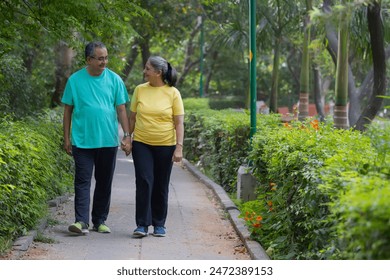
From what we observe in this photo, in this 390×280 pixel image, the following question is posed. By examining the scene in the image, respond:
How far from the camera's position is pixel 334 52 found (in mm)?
22875

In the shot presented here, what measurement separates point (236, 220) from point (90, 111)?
7.71 ft

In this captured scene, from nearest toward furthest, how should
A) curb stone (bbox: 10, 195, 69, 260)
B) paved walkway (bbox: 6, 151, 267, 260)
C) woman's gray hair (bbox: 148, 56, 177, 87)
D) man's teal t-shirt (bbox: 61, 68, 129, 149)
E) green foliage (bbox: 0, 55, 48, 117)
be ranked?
curb stone (bbox: 10, 195, 69, 260) < paved walkway (bbox: 6, 151, 267, 260) < woman's gray hair (bbox: 148, 56, 177, 87) < man's teal t-shirt (bbox: 61, 68, 129, 149) < green foliage (bbox: 0, 55, 48, 117)

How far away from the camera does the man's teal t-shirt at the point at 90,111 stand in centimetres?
884

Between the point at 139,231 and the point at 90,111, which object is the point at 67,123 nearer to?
the point at 90,111

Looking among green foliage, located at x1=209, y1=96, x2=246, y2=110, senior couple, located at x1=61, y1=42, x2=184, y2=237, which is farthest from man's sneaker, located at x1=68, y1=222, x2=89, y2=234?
green foliage, located at x1=209, y1=96, x2=246, y2=110

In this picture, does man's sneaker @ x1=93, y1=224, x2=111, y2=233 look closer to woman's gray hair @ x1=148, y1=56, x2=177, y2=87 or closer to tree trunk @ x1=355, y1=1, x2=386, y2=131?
woman's gray hair @ x1=148, y1=56, x2=177, y2=87

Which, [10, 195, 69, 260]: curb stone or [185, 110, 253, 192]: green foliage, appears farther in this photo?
[185, 110, 253, 192]: green foliage

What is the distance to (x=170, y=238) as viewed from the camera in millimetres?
9039

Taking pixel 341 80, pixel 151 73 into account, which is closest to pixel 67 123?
pixel 151 73

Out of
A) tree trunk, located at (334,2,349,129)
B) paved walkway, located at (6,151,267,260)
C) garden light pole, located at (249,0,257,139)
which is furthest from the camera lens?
tree trunk, located at (334,2,349,129)

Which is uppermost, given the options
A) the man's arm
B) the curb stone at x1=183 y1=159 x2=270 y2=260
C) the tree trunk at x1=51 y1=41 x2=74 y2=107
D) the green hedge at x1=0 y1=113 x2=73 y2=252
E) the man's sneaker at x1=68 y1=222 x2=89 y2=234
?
the tree trunk at x1=51 y1=41 x2=74 y2=107

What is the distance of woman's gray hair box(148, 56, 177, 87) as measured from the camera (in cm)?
872

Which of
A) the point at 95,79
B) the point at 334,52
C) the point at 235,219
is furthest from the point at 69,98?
the point at 334,52
